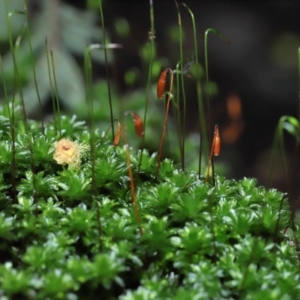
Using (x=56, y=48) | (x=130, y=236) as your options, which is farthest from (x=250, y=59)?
(x=130, y=236)

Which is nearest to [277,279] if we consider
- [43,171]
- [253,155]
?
[43,171]

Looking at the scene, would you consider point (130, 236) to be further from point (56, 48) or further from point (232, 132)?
point (232, 132)

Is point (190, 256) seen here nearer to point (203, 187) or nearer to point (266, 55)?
point (203, 187)

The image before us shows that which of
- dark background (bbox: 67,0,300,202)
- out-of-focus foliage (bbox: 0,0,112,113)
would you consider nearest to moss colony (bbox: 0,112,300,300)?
out-of-focus foliage (bbox: 0,0,112,113)

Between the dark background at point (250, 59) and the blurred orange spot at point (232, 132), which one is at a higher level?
the dark background at point (250, 59)

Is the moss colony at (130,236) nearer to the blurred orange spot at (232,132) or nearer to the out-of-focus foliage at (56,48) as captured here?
Result: the out-of-focus foliage at (56,48)

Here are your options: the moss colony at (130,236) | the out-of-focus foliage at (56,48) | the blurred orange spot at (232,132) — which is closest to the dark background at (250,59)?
the blurred orange spot at (232,132)

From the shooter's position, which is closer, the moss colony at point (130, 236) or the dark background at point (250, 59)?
the moss colony at point (130, 236)

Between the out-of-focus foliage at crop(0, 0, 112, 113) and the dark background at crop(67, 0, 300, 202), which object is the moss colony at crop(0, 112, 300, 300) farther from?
the dark background at crop(67, 0, 300, 202)
